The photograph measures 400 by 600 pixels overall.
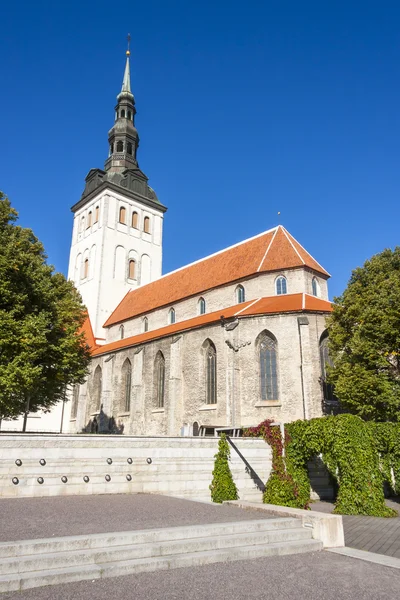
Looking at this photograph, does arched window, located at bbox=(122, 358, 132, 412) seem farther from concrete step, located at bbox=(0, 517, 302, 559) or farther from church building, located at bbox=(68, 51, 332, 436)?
concrete step, located at bbox=(0, 517, 302, 559)

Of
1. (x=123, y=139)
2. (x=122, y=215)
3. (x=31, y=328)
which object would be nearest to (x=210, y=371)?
(x=31, y=328)

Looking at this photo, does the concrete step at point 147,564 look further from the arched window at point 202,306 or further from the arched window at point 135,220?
the arched window at point 135,220

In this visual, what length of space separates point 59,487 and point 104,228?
3237cm

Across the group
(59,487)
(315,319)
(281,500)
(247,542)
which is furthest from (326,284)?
(247,542)

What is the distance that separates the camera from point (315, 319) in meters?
23.8

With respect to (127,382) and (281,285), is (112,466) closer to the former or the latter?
(281,285)

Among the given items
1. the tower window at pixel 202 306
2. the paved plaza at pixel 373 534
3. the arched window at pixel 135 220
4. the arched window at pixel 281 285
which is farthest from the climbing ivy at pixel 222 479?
the arched window at pixel 135 220

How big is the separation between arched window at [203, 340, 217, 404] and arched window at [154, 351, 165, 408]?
13.9ft

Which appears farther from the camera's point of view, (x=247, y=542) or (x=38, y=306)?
(x=38, y=306)

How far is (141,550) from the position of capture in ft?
20.3

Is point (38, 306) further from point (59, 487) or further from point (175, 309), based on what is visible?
point (175, 309)

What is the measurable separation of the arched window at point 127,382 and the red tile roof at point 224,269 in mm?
5011

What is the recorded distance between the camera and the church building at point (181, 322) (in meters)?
23.5

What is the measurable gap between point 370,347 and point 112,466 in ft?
41.8
